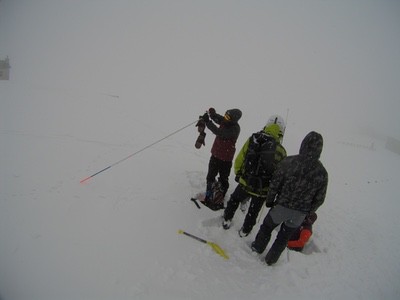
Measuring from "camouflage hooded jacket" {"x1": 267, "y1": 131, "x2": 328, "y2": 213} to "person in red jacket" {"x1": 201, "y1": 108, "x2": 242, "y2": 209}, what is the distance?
1.48 metres

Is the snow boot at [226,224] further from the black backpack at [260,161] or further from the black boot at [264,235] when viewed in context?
the black backpack at [260,161]

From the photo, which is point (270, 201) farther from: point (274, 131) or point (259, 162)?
point (274, 131)

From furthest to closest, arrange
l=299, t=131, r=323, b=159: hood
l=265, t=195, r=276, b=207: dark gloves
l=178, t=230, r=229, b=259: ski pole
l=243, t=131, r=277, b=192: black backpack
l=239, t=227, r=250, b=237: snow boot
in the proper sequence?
1. l=239, t=227, r=250, b=237: snow boot
2. l=178, t=230, r=229, b=259: ski pole
3. l=243, t=131, r=277, b=192: black backpack
4. l=265, t=195, r=276, b=207: dark gloves
5. l=299, t=131, r=323, b=159: hood

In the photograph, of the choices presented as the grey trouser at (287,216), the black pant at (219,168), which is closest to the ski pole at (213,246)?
the grey trouser at (287,216)

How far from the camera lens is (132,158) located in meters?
7.86

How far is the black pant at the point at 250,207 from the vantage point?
5016mm

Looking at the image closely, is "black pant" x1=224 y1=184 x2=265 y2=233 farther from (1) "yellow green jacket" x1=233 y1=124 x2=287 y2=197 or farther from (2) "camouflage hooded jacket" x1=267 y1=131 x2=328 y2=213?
(2) "camouflage hooded jacket" x1=267 y1=131 x2=328 y2=213

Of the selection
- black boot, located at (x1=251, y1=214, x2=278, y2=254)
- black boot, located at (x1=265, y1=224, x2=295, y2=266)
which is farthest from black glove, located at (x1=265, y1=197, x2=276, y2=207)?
black boot, located at (x1=265, y1=224, x2=295, y2=266)

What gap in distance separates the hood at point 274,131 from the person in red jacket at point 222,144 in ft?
2.57

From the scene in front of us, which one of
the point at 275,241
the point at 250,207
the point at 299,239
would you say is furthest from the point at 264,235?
the point at 299,239

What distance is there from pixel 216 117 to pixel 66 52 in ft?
248

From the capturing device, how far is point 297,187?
13.8 ft

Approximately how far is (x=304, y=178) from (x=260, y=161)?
877mm

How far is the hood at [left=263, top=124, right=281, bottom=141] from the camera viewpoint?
15.7ft
